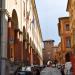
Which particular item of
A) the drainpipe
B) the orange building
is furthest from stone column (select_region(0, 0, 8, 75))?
the orange building

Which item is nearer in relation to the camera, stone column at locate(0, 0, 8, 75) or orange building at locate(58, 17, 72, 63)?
stone column at locate(0, 0, 8, 75)

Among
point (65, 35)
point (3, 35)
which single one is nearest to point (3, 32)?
point (3, 35)

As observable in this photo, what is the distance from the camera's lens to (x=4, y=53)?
2986 centimetres

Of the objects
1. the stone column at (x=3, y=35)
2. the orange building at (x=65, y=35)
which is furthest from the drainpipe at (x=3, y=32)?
the orange building at (x=65, y=35)

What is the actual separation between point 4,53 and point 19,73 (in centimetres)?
193

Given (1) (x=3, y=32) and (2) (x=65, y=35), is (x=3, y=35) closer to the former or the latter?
(1) (x=3, y=32)

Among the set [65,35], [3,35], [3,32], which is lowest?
[3,35]

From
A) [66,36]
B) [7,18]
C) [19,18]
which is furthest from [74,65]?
[66,36]

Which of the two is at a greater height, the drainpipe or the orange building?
the orange building

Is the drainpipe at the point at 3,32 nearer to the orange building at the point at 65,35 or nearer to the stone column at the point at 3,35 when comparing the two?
the stone column at the point at 3,35

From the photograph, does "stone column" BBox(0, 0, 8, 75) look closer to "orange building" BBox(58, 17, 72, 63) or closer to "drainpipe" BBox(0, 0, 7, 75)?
"drainpipe" BBox(0, 0, 7, 75)

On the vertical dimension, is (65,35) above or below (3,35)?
above

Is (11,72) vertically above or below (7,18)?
below

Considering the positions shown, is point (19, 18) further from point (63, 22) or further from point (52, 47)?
point (52, 47)
